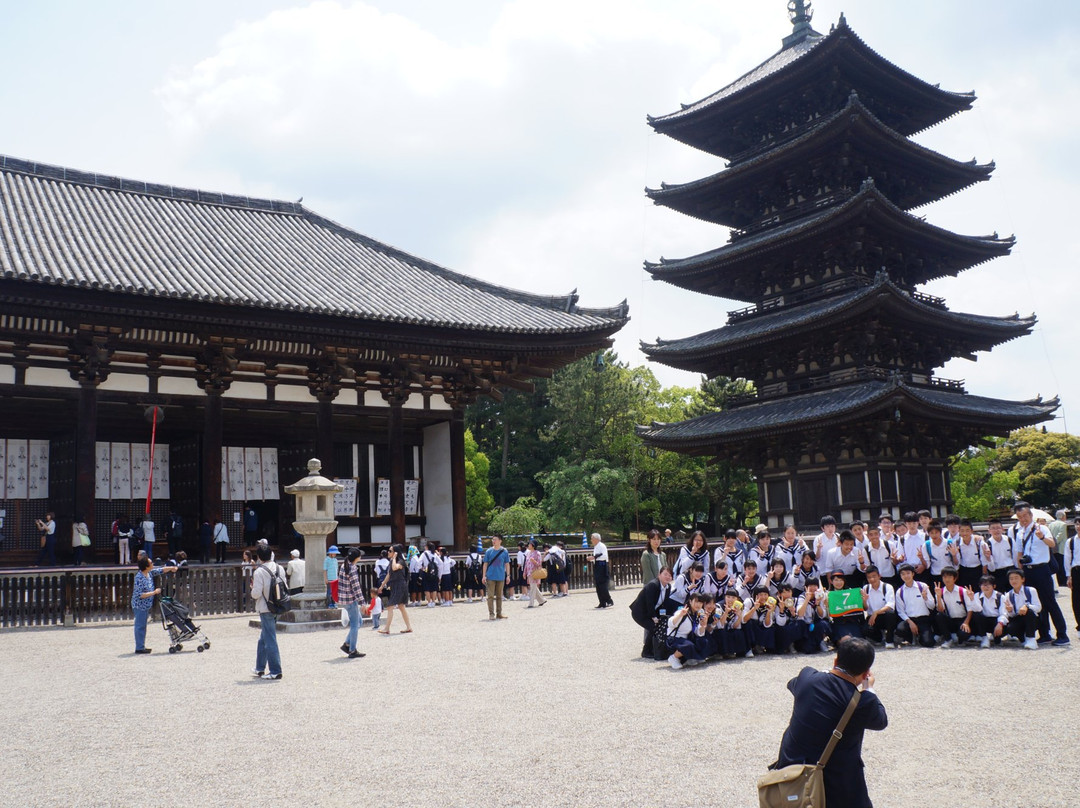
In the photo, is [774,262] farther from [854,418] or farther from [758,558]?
[758,558]

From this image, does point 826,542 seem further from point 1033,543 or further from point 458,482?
point 458,482

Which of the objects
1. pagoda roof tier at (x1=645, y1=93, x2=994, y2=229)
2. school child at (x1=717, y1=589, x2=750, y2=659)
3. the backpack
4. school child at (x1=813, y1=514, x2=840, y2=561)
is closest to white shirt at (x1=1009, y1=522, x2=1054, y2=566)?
school child at (x1=813, y1=514, x2=840, y2=561)

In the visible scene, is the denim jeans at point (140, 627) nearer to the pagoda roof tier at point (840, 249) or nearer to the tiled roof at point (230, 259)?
the tiled roof at point (230, 259)

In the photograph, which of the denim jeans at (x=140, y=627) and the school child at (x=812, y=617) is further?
the denim jeans at (x=140, y=627)

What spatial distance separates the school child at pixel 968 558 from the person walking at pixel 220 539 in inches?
567

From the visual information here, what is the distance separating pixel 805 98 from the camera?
30.5 m

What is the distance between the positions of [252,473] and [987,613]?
1730 cm

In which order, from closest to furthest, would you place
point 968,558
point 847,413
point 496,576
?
point 968,558, point 496,576, point 847,413

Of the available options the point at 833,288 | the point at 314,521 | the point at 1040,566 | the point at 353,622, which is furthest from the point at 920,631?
the point at 833,288

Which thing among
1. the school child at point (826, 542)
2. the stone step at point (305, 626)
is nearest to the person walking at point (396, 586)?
the stone step at point (305, 626)

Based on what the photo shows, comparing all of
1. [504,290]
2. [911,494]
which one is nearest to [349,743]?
[504,290]

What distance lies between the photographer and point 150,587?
13102 millimetres

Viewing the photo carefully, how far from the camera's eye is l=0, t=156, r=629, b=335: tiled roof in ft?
60.2

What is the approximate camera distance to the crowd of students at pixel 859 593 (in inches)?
439
